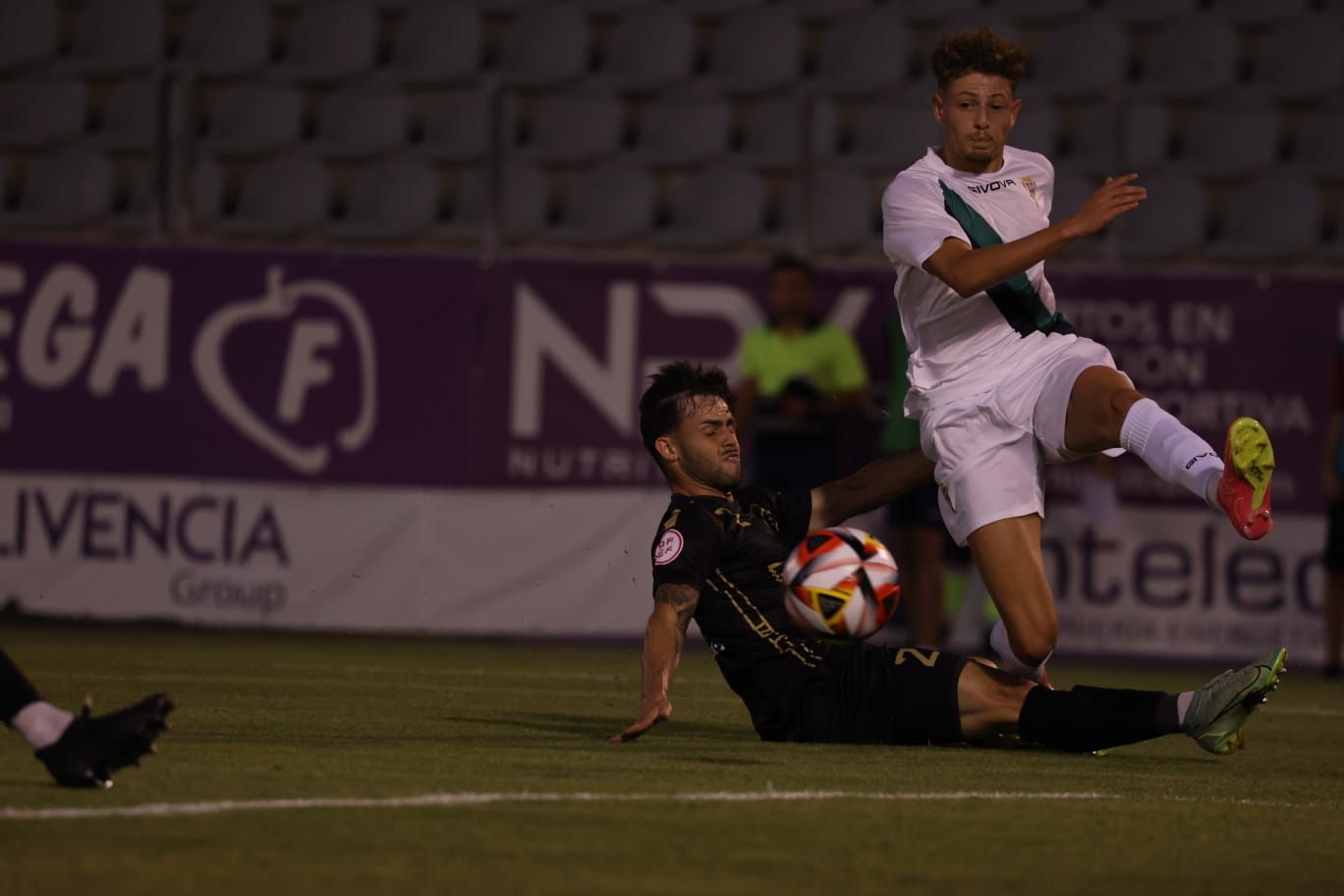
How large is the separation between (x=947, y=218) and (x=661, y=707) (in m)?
1.83

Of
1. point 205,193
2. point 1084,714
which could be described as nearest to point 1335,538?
point 1084,714

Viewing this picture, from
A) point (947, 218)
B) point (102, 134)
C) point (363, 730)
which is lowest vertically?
point (363, 730)

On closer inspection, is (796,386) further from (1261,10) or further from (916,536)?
(1261,10)

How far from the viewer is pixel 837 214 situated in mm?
13172

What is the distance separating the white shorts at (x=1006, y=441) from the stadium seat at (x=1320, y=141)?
7.20 m

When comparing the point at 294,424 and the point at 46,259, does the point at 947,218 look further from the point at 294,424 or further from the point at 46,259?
the point at 46,259

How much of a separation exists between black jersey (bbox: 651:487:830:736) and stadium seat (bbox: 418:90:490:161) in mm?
7006

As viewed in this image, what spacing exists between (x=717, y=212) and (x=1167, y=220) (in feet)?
8.94

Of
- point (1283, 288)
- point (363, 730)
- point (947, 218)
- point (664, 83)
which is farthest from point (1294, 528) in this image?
point (363, 730)

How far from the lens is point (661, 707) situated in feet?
20.1

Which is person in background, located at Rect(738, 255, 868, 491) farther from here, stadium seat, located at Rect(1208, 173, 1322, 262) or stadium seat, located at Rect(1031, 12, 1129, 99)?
stadium seat, located at Rect(1031, 12, 1129, 99)

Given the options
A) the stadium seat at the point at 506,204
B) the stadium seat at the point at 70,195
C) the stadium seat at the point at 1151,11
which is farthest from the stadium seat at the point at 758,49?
the stadium seat at the point at 70,195

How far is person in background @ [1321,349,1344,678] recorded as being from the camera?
11500 millimetres

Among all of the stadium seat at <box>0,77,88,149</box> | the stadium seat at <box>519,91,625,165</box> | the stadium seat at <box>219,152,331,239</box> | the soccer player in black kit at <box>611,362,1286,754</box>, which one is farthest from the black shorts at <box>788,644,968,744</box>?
the stadium seat at <box>0,77,88,149</box>
